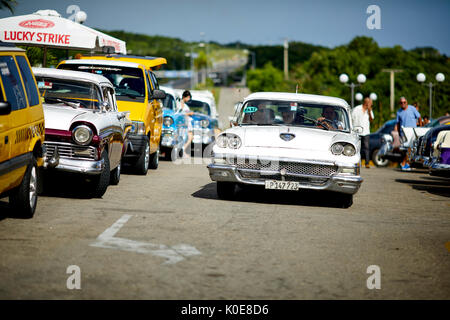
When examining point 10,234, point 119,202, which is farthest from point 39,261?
point 119,202

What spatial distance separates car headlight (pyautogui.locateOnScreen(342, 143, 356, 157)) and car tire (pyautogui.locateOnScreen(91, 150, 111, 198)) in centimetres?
333

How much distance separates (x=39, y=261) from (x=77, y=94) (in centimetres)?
561

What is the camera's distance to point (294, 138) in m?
10.6

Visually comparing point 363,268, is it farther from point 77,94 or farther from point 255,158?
point 77,94

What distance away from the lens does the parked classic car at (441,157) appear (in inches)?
534

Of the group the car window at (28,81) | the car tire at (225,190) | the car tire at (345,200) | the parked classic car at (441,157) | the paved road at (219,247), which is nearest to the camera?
the paved road at (219,247)

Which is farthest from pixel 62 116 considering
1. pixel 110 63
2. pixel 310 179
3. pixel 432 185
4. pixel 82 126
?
pixel 432 185

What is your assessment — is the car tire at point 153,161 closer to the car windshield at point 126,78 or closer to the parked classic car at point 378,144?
the car windshield at point 126,78

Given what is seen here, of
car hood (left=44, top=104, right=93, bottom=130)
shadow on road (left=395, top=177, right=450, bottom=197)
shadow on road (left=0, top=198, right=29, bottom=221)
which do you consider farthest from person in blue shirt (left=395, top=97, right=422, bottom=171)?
shadow on road (left=0, top=198, right=29, bottom=221)

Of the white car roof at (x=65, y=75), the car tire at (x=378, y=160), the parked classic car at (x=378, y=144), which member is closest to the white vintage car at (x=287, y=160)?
the white car roof at (x=65, y=75)

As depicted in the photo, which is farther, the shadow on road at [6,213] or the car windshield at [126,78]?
the car windshield at [126,78]

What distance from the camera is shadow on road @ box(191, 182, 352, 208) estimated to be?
11.1 meters

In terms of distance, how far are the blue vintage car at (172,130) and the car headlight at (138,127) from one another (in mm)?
4622
